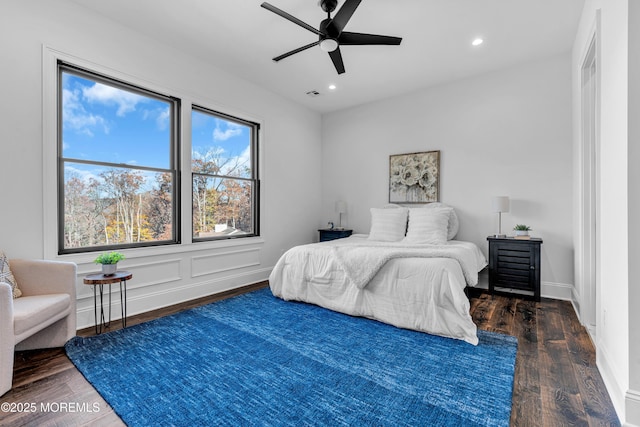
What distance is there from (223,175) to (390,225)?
8.14ft

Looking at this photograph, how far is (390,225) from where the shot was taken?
14.8ft

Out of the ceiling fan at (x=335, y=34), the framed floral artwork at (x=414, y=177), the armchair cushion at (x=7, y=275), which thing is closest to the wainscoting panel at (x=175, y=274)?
the armchair cushion at (x=7, y=275)

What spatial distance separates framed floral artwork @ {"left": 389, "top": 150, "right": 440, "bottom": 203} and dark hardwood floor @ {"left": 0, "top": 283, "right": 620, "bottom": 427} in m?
2.27

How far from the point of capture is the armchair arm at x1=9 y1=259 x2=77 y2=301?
2.38 m

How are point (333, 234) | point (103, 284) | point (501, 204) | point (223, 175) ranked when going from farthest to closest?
point (333, 234) → point (223, 175) → point (501, 204) → point (103, 284)

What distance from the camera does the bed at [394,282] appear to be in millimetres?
2633

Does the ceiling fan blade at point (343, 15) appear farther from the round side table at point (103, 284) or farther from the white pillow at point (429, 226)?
the round side table at point (103, 284)

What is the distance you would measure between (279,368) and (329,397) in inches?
18.3

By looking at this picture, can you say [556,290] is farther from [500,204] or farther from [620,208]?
[620,208]

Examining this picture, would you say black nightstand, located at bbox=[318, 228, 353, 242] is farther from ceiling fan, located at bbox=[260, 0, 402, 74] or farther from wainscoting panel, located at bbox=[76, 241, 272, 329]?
ceiling fan, located at bbox=[260, 0, 402, 74]

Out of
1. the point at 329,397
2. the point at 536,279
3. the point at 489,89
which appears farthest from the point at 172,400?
the point at 489,89

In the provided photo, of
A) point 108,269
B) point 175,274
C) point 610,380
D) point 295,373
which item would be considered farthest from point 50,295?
point 610,380

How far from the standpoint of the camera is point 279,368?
83.2 inches

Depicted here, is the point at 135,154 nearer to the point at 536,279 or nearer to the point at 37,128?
the point at 37,128
